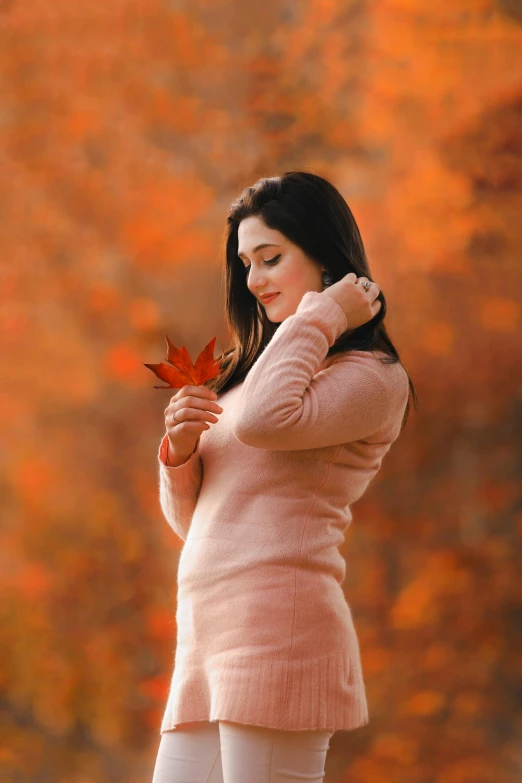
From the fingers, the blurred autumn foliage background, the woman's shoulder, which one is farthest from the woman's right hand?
the blurred autumn foliage background

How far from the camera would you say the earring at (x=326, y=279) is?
136 cm

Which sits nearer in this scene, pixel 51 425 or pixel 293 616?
pixel 293 616

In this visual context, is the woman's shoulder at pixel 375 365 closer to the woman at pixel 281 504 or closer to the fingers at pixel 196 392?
the woman at pixel 281 504

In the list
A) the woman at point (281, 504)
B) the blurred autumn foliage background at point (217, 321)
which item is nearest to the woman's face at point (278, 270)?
the woman at point (281, 504)

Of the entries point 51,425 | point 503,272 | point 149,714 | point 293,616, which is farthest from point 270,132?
point 293,616

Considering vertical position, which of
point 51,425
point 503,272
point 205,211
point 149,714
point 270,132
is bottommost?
point 149,714

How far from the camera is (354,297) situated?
1253 millimetres

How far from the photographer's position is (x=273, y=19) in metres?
2.60

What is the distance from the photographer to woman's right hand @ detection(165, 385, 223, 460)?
124cm

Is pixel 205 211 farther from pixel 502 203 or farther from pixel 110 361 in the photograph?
pixel 502 203

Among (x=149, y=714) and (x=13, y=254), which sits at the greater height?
(x=13, y=254)

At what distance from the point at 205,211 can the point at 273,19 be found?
1.82ft

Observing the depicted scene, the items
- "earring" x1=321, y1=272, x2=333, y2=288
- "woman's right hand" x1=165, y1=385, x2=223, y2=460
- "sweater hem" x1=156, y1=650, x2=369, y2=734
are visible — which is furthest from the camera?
"earring" x1=321, y1=272, x2=333, y2=288

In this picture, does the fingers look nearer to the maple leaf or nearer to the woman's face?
the maple leaf
